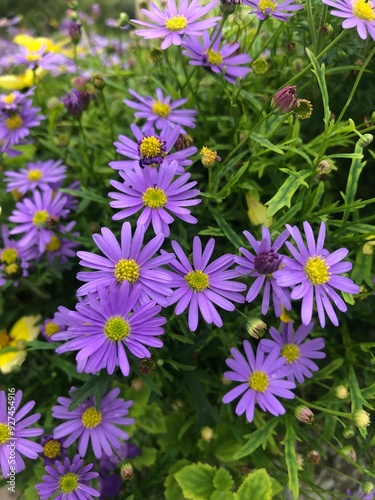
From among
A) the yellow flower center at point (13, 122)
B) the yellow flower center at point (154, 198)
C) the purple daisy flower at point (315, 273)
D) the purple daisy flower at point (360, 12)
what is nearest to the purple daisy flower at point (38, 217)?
the yellow flower center at point (13, 122)

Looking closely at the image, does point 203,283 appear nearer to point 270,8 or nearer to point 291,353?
point 291,353

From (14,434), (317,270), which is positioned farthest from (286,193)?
(14,434)

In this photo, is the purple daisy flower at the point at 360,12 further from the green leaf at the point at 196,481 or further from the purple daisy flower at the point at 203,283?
the green leaf at the point at 196,481

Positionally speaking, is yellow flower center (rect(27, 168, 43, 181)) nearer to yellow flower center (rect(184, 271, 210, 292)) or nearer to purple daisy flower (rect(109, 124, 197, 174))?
purple daisy flower (rect(109, 124, 197, 174))

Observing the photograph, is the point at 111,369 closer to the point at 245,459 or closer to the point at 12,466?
the point at 12,466

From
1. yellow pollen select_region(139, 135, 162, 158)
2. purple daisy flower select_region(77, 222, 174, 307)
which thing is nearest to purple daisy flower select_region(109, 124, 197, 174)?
yellow pollen select_region(139, 135, 162, 158)
